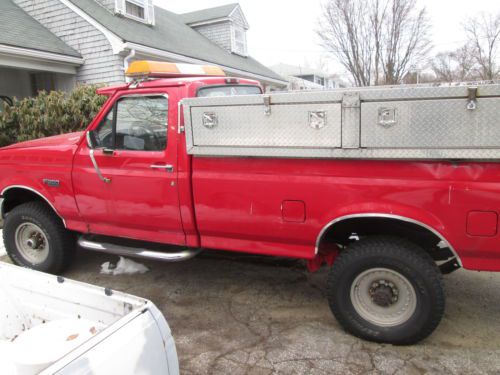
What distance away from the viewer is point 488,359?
292cm

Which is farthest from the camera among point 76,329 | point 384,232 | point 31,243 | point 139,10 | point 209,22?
point 209,22

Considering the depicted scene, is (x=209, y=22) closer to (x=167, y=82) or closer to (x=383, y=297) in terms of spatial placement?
(x=167, y=82)

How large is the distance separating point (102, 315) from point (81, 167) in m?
2.06

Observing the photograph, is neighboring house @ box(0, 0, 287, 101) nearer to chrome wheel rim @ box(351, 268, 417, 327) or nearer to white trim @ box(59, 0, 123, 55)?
white trim @ box(59, 0, 123, 55)

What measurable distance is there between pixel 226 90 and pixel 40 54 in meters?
7.96

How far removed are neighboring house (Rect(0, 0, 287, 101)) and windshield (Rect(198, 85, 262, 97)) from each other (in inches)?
275

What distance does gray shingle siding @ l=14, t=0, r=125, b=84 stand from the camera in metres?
10.9

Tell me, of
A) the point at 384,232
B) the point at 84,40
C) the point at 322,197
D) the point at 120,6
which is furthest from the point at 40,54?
the point at 384,232

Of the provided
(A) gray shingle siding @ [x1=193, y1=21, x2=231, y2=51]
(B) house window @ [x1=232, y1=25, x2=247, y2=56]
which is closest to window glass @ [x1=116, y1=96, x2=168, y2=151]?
(A) gray shingle siding @ [x1=193, y1=21, x2=231, y2=51]

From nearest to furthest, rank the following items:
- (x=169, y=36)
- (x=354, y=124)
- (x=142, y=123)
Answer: (x=354, y=124) → (x=142, y=123) → (x=169, y=36)

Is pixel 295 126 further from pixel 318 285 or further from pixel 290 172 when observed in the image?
pixel 318 285

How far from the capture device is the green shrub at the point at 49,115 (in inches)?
303

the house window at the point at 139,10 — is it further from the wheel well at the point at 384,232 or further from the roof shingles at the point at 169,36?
the wheel well at the point at 384,232

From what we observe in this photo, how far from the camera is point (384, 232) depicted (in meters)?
3.22
